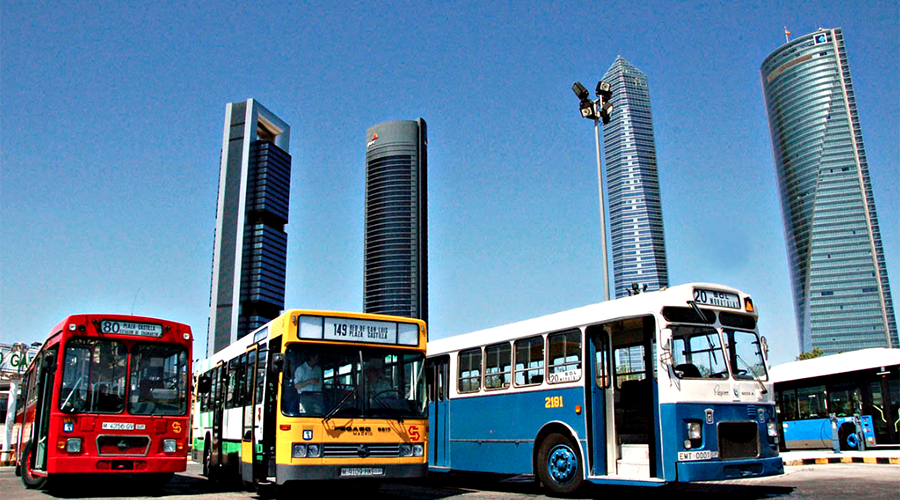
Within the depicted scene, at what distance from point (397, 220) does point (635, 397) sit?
572 ft

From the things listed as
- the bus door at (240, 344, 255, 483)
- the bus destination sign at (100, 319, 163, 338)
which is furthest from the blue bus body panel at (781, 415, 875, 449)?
the bus destination sign at (100, 319, 163, 338)

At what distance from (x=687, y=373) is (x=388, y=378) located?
4.40m

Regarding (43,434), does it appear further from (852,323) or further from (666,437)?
(852,323)

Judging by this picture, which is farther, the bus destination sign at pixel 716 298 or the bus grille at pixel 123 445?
the bus grille at pixel 123 445

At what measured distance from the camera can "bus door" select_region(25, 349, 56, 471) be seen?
12.3 meters

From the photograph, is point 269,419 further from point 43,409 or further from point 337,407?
point 43,409

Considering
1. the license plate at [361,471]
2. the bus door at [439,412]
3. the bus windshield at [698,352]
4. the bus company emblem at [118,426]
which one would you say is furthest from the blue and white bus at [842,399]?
the bus company emblem at [118,426]

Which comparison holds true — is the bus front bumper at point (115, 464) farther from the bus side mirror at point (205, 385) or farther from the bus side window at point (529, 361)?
the bus side window at point (529, 361)

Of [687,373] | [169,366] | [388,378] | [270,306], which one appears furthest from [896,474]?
[270,306]

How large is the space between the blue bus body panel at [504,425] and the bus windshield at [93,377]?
6.12 meters

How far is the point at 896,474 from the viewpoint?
1454 centimetres

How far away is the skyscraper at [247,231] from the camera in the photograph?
521 feet

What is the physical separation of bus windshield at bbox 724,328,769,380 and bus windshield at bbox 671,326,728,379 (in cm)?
19

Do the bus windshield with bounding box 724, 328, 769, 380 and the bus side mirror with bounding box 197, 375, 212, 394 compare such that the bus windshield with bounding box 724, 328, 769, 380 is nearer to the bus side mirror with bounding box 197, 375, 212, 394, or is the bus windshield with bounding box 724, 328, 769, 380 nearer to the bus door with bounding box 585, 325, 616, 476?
the bus door with bounding box 585, 325, 616, 476
